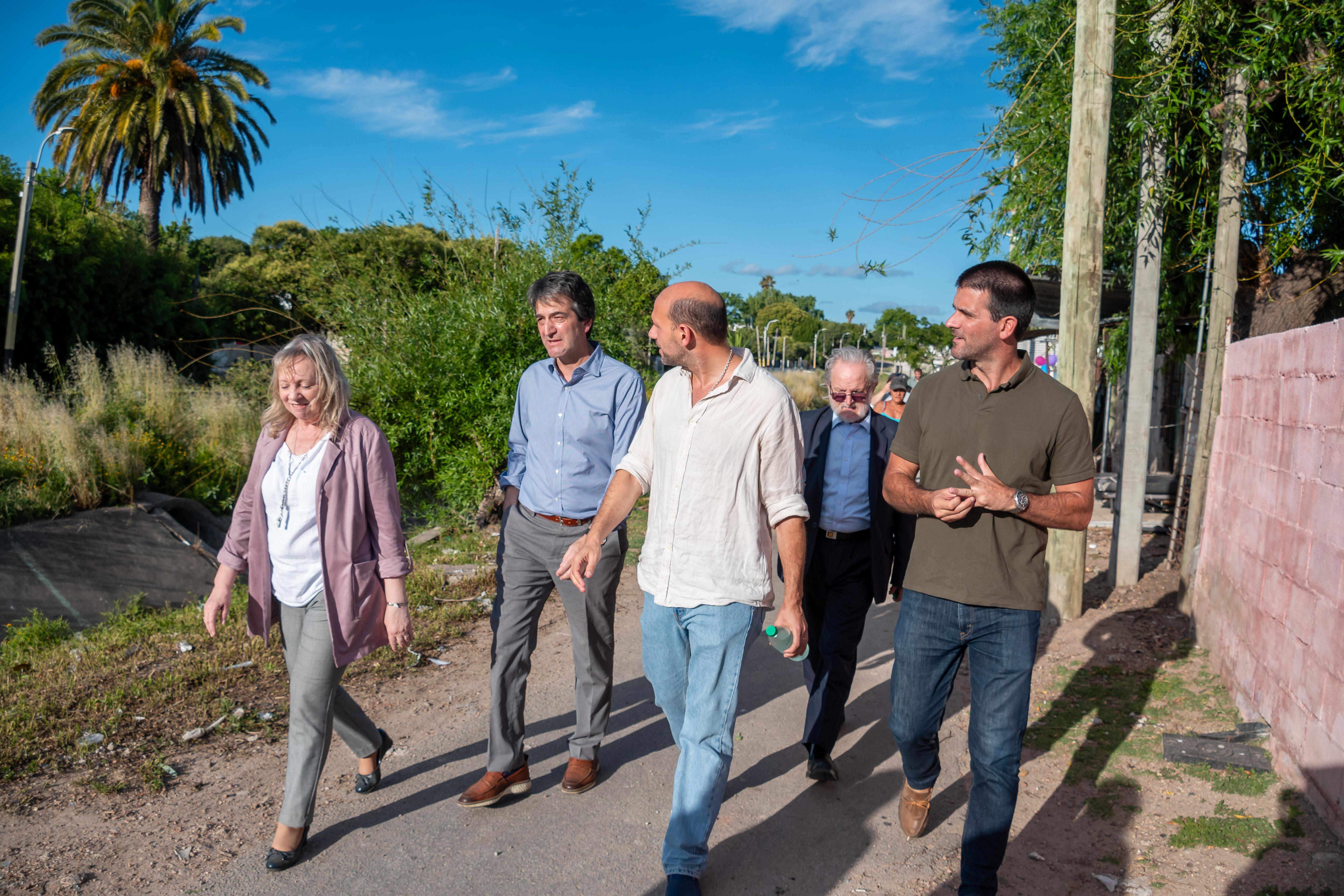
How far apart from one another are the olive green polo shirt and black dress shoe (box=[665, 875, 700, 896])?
1220 millimetres

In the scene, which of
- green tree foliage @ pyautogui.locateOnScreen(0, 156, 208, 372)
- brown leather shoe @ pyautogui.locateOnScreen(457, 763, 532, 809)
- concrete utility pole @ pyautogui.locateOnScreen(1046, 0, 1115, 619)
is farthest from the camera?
green tree foliage @ pyautogui.locateOnScreen(0, 156, 208, 372)

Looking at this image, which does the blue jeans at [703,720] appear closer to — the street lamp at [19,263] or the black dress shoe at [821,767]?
the black dress shoe at [821,767]

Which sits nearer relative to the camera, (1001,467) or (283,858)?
(1001,467)

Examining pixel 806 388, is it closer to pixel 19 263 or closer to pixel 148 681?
pixel 19 263

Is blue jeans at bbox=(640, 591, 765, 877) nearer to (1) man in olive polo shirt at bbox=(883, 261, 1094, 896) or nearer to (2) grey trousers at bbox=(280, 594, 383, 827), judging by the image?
(1) man in olive polo shirt at bbox=(883, 261, 1094, 896)

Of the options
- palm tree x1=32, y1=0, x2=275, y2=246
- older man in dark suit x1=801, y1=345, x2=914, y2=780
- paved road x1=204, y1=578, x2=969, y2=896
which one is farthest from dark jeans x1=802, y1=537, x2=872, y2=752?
palm tree x1=32, y1=0, x2=275, y2=246

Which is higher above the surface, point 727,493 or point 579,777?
point 727,493

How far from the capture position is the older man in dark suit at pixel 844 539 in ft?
13.3

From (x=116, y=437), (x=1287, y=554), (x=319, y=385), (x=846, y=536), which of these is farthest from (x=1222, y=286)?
(x=116, y=437)

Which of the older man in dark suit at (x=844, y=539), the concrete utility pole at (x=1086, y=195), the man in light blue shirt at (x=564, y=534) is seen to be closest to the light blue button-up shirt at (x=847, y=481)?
the older man in dark suit at (x=844, y=539)

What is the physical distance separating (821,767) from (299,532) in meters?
2.41

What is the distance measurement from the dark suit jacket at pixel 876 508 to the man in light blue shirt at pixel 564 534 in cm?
89

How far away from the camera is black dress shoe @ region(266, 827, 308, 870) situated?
3.13 m

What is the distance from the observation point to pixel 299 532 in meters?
3.23
